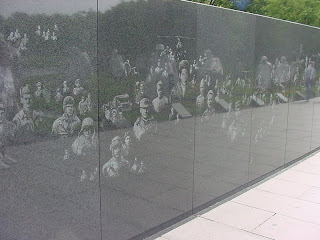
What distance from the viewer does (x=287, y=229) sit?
4.62 metres

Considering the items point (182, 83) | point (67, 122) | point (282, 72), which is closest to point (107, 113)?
point (67, 122)

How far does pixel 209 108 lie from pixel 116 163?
1.72m

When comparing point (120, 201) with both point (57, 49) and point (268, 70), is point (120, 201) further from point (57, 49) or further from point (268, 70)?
point (268, 70)

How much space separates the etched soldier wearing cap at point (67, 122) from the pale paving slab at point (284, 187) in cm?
365

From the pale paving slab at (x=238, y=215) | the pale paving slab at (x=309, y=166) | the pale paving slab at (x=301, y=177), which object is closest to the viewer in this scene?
the pale paving slab at (x=238, y=215)

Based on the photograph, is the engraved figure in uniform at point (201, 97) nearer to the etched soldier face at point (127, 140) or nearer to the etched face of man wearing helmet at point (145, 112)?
the etched face of man wearing helmet at point (145, 112)

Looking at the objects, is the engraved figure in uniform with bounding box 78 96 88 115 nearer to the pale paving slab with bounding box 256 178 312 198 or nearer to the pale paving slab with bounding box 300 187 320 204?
the pale paving slab with bounding box 256 178 312 198

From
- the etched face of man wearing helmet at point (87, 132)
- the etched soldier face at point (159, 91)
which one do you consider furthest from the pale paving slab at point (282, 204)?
the etched face of man wearing helmet at point (87, 132)

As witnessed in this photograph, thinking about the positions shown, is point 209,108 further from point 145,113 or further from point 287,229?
point 287,229

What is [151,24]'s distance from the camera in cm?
407

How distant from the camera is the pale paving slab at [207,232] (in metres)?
4.34

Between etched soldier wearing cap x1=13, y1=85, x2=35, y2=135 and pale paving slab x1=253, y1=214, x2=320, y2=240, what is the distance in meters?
2.86

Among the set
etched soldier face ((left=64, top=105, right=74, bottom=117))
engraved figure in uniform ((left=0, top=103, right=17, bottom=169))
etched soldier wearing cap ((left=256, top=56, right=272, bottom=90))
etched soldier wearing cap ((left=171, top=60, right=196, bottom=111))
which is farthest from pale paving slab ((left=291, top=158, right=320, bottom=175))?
engraved figure in uniform ((left=0, top=103, right=17, bottom=169))

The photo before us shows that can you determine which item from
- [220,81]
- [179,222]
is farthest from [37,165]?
[220,81]
